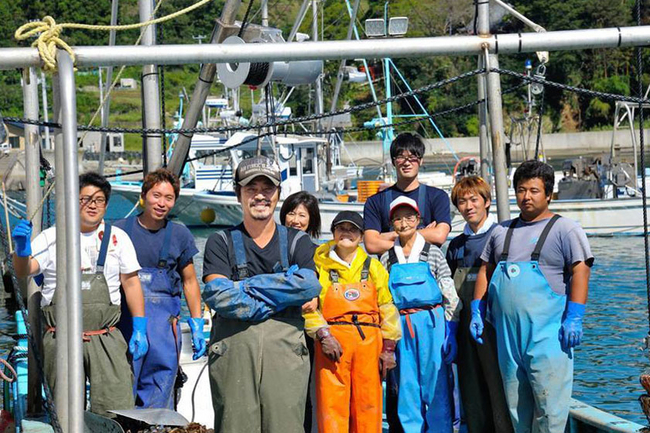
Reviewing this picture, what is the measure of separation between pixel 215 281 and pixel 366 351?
3.60ft

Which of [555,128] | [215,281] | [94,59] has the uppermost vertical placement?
[555,128]

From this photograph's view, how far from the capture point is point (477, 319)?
496cm

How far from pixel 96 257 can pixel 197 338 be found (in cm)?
70

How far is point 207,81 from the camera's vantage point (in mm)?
6688

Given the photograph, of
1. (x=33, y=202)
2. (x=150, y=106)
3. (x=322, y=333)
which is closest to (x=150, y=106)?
(x=150, y=106)

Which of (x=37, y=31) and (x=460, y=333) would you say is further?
(x=460, y=333)

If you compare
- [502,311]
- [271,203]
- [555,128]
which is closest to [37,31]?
[271,203]

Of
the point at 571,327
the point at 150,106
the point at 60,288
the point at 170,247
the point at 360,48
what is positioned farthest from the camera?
the point at 150,106

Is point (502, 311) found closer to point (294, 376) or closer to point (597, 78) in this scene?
point (294, 376)

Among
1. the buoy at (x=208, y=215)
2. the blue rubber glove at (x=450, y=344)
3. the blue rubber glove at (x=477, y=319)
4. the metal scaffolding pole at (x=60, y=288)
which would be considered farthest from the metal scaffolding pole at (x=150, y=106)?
the buoy at (x=208, y=215)

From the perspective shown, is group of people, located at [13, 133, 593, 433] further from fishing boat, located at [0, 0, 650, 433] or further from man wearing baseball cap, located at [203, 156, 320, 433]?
fishing boat, located at [0, 0, 650, 433]

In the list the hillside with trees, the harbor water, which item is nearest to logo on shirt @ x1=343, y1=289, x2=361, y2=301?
the harbor water

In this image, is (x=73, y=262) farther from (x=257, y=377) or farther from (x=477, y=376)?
(x=477, y=376)

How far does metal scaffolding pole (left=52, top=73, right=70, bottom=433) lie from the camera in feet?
12.8
